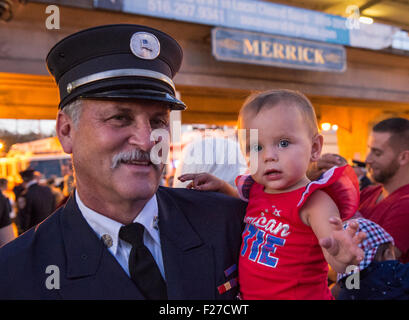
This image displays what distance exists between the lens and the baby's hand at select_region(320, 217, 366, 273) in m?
0.95

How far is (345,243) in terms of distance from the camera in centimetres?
96

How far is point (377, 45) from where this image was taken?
8086 millimetres

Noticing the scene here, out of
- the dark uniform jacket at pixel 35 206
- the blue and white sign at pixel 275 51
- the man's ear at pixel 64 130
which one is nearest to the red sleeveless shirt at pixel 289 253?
the man's ear at pixel 64 130

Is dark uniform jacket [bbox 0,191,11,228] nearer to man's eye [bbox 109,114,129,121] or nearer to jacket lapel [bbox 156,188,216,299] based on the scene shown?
jacket lapel [bbox 156,188,216,299]

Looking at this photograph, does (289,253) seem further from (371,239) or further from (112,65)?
(112,65)

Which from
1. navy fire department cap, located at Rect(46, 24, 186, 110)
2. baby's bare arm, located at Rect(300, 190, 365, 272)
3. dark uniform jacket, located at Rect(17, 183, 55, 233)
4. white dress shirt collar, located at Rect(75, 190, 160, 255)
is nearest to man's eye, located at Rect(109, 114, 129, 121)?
navy fire department cap, located at Rect(46, 24, 186, 110)

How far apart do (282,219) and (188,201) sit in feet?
1.50

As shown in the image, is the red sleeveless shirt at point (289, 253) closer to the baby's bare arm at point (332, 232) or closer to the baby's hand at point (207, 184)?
the baby's bare arm at point (332, 232)

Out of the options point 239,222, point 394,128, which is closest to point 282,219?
point 239,222

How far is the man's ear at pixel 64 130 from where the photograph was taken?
1.40 m

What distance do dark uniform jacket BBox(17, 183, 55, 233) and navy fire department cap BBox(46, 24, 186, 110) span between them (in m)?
4.64

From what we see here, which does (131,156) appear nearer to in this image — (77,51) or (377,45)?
(77,51)

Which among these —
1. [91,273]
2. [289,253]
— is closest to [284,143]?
[289,253]

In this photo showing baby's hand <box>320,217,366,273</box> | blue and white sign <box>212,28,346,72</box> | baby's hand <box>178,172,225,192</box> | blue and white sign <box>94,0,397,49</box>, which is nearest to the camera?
baby's hand <box>320,217,366,273</box>
